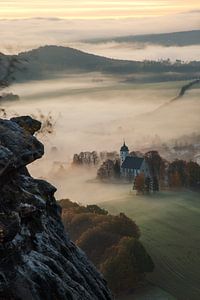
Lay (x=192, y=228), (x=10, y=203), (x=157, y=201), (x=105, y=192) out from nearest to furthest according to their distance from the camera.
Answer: (x=10, y=203), (x=192, y=228), (x=157, y=201), (x=105, y=192)

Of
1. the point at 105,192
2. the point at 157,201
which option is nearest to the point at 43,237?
the point at 157,201

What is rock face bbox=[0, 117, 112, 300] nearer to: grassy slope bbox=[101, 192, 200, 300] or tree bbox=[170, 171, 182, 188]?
grassy slope bbox=[101, 192, 200, 300]

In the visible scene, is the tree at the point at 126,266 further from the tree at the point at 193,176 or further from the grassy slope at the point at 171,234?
the tree at the point at 193,176

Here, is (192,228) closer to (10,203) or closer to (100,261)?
(100,261)

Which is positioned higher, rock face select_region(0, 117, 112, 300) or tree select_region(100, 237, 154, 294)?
rock face select_region(0, 117, 112, 300)

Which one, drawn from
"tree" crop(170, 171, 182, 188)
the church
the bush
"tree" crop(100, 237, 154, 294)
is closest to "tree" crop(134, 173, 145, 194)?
"tree" crop(170, 171, 182, 188)

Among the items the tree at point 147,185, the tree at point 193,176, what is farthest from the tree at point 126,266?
the tree at point 193,176
